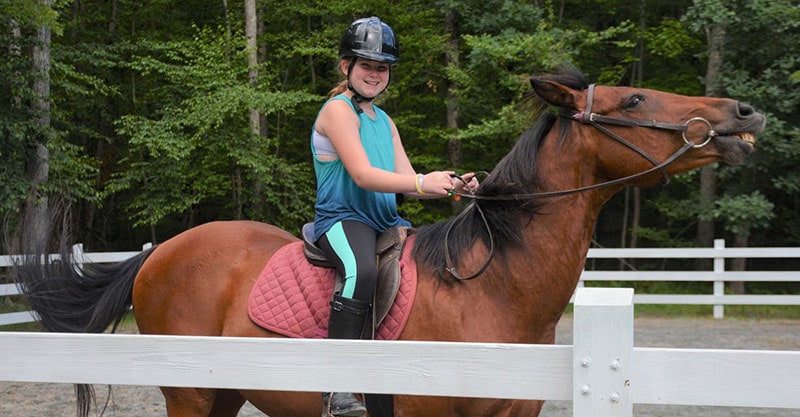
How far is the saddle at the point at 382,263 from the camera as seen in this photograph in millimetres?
3469

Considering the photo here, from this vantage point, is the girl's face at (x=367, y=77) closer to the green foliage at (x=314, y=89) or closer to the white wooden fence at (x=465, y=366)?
the white wooden fence at (x=465, y=366)

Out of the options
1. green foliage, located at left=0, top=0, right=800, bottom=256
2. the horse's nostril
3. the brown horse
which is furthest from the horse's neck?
green foliage, located at left=0, top=0, right=800, bottom=256

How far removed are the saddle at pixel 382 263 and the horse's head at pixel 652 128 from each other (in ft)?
3.07

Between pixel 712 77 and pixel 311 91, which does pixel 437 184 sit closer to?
pixel 712 77

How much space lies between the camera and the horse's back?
397cm

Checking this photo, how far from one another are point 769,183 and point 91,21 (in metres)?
18.6

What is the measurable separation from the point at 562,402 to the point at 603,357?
19.1 ft

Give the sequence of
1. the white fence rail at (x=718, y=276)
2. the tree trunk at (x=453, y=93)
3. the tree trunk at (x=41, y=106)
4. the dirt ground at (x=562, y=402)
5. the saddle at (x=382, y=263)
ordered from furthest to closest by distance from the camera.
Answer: the tree trunk at (x=453, y=93), the tree trunk at (x=41, y=106), the white fence rail at (x=718, y=276), the dirt ground at (x=562, y=402), the saddle at (x=382, y=263)

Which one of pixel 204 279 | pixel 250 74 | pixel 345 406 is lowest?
pixel 345 406

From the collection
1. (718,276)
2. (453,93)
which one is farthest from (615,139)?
(453,93)

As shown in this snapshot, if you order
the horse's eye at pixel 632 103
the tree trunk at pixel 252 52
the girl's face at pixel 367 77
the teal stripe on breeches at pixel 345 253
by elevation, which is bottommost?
the teal stripe on breeches at pixel 345 253

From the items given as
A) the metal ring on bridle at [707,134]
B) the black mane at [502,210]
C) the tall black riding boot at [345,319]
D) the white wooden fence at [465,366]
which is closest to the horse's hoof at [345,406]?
the tall black riding boot at [345,319]

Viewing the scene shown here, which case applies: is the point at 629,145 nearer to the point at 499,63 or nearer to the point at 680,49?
the point at 499,63

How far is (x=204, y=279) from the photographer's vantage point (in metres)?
4.05
